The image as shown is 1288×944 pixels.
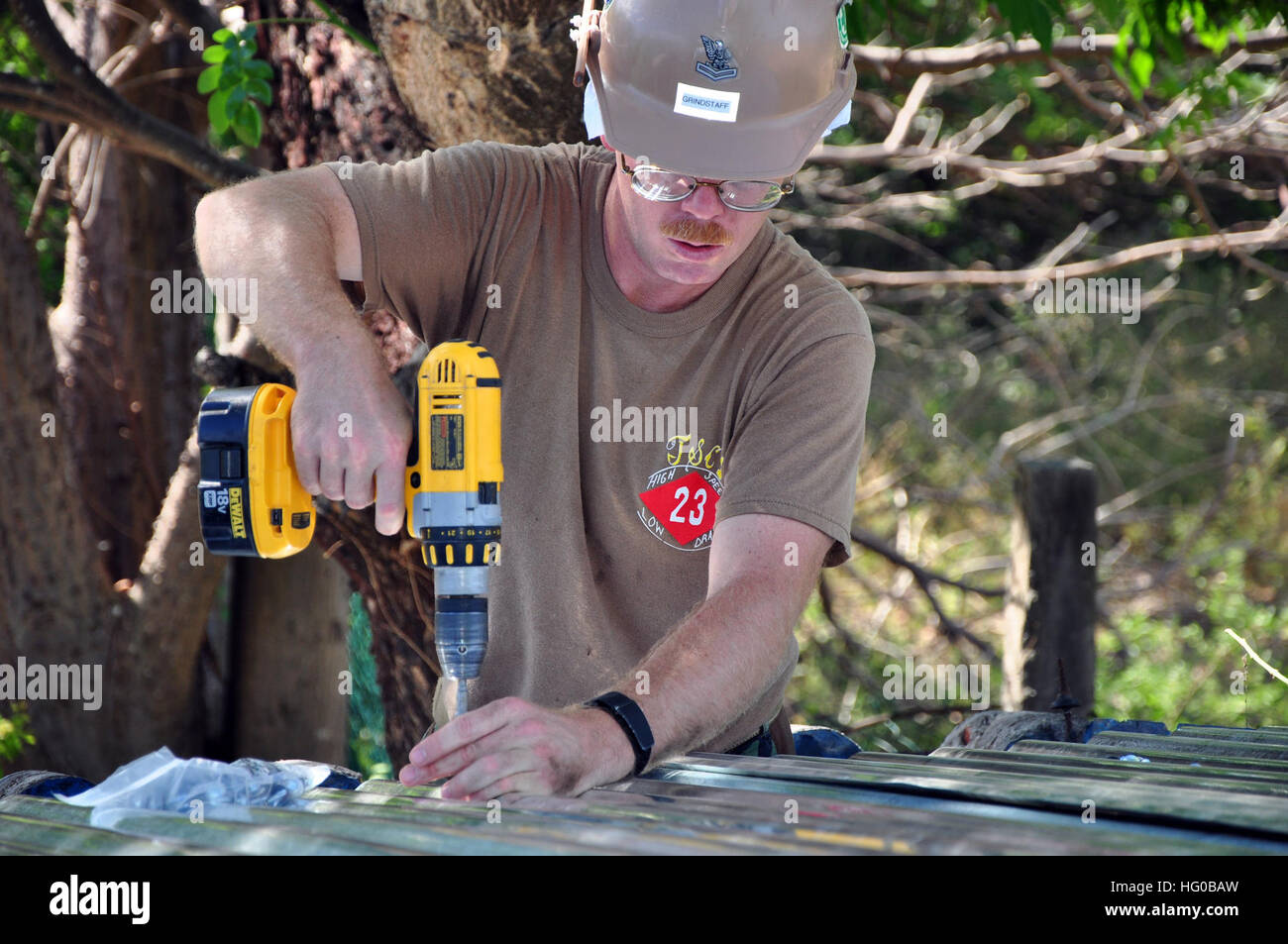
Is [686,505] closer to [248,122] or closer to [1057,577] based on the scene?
[248,122]

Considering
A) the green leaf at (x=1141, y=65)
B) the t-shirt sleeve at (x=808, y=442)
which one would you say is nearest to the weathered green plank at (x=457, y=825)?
the t-shirt sleeve at (x=808, y=442)

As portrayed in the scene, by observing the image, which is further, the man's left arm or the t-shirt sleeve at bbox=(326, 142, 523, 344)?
the t-shirt sleeve at bbox=(326, 142, 523, 344)

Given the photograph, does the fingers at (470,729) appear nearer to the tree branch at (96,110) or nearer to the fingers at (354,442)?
the fingers at (354,442)

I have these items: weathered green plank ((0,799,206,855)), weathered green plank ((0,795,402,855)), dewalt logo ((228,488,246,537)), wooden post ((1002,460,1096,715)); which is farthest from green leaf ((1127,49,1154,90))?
weathered green plank ((0,799,206,855))

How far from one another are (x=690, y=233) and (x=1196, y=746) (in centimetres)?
144

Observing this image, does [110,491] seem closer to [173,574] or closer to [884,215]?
[173,574]

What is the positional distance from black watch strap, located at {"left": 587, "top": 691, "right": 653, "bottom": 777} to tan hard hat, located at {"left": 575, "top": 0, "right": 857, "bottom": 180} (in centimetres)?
107

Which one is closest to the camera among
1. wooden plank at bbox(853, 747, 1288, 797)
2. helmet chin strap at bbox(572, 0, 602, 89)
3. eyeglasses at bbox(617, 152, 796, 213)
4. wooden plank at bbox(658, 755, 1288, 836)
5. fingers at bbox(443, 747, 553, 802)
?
wooden plank at bbox(658, 755, 1288, 836)

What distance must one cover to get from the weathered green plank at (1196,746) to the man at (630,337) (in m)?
0.68

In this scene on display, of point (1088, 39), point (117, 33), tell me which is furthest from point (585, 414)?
point (117, 33)

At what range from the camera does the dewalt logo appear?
229 cm

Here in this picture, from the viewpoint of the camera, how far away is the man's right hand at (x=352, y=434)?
2.20m

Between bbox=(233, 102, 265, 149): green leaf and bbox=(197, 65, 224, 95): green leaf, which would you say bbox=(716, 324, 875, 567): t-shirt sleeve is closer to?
bbox=(233, 102, 265, 149): green leaf

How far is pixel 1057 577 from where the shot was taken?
4637 mm
